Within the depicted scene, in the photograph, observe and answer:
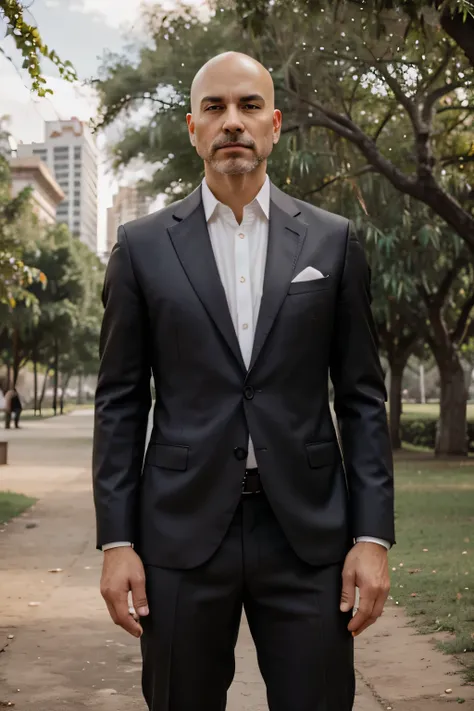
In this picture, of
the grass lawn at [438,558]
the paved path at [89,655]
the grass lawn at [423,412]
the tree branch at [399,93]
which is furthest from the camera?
the grass lawn at [423,412]

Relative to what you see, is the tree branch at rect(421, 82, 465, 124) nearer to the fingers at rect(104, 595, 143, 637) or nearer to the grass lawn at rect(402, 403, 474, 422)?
the fingers at rect(104, 595, 143, 637)

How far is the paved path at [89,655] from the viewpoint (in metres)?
5.58

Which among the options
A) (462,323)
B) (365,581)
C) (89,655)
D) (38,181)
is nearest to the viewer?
(365,581)

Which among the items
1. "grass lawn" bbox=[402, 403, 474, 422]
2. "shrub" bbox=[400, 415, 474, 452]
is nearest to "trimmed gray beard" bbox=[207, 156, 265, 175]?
"grass lawn" bbox=[402, 403, 474, 422]

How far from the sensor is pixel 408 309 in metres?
27.3

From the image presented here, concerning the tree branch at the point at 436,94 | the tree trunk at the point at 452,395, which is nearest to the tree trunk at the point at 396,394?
the tree trunk at the point at 452,395

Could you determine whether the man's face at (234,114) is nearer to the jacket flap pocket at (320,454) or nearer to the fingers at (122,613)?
the jacket flap pocket at (320,454)

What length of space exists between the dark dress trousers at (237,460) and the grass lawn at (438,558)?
11.5 feet

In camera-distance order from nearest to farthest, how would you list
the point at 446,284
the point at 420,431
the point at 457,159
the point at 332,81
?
the point at 332,81 → the point at 457,159 → the point at 446,284 → the point at 420,431

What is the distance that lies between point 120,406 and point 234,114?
2.61 ft

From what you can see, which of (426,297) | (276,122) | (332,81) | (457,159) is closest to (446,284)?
(426,297)

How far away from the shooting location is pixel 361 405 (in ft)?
9.24

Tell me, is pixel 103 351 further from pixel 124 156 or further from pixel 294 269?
pixel 124 156

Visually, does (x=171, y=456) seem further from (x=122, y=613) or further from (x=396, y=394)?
(x=396, y=394)
